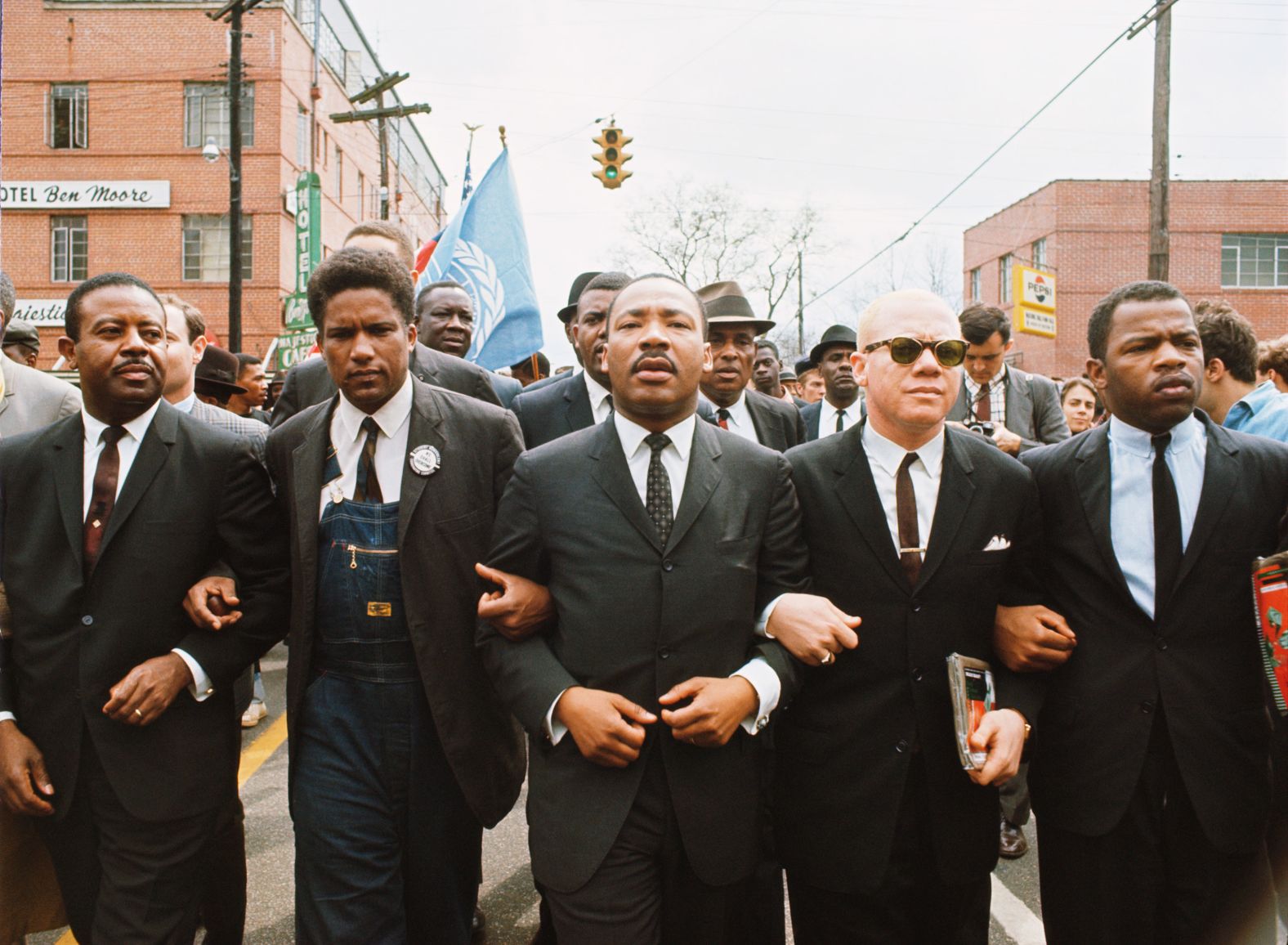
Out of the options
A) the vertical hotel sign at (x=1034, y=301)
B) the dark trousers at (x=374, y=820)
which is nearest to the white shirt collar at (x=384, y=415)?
the dark trousers at (x=374, y=820)

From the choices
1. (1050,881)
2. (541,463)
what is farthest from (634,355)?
(1050,881)

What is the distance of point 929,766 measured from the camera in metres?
Result: 2.76

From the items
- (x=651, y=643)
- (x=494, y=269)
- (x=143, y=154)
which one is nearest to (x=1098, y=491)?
(x=651, y=643)

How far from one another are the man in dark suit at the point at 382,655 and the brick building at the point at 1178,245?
1390 inches

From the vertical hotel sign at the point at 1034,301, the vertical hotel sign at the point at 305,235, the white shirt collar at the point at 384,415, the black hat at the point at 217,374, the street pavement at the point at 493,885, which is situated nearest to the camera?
the white shirt collar at the point at 384,415

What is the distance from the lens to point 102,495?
9.91ft

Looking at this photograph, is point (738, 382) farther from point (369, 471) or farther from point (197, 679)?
point (197, 679)

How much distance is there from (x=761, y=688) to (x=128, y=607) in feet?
6.02

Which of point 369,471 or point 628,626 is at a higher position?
point 369,471

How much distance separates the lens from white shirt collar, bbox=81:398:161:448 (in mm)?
3094

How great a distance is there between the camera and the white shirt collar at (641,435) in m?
2.80

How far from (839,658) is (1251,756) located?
1178 mm

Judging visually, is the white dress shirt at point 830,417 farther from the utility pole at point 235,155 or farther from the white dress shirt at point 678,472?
the utility pole at point 235,155

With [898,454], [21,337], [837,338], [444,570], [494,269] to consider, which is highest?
[494,269]
